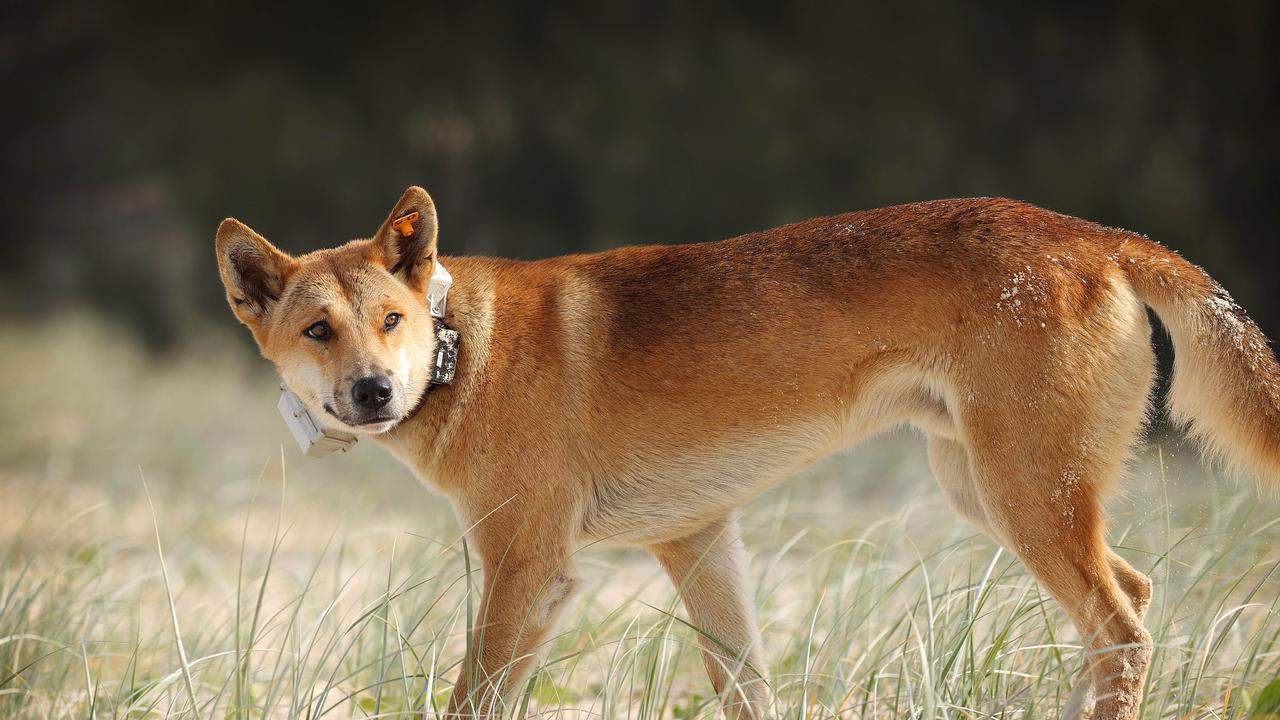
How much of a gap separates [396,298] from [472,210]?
964 cm

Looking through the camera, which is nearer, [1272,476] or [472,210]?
[1272,476]

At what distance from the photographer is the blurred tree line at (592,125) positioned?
8750 mm

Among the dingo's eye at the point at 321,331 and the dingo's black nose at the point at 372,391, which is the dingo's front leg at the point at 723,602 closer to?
the dingo's black nose at the point at 372,391

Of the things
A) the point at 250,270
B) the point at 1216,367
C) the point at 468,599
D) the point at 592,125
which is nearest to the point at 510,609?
the point at 468,599

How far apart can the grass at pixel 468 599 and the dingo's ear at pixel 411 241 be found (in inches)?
30.8

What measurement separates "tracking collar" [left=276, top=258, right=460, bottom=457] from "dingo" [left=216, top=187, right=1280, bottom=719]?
3cm

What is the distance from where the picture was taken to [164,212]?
16844 millimetres

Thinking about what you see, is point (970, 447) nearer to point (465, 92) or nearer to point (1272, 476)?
point (1272, 476)

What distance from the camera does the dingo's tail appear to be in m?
2.73

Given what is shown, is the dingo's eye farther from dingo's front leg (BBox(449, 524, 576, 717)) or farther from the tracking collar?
dingo's front leg (BBox(449, 524, 576, 717))

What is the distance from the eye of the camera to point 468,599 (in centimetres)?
283

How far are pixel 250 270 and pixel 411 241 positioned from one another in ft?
1.55

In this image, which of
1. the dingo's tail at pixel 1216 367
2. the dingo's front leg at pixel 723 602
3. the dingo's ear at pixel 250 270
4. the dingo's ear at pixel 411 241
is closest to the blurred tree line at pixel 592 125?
the dingo's tail at pixel 1216 367

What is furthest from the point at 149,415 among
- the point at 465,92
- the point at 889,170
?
the point at 889,170
